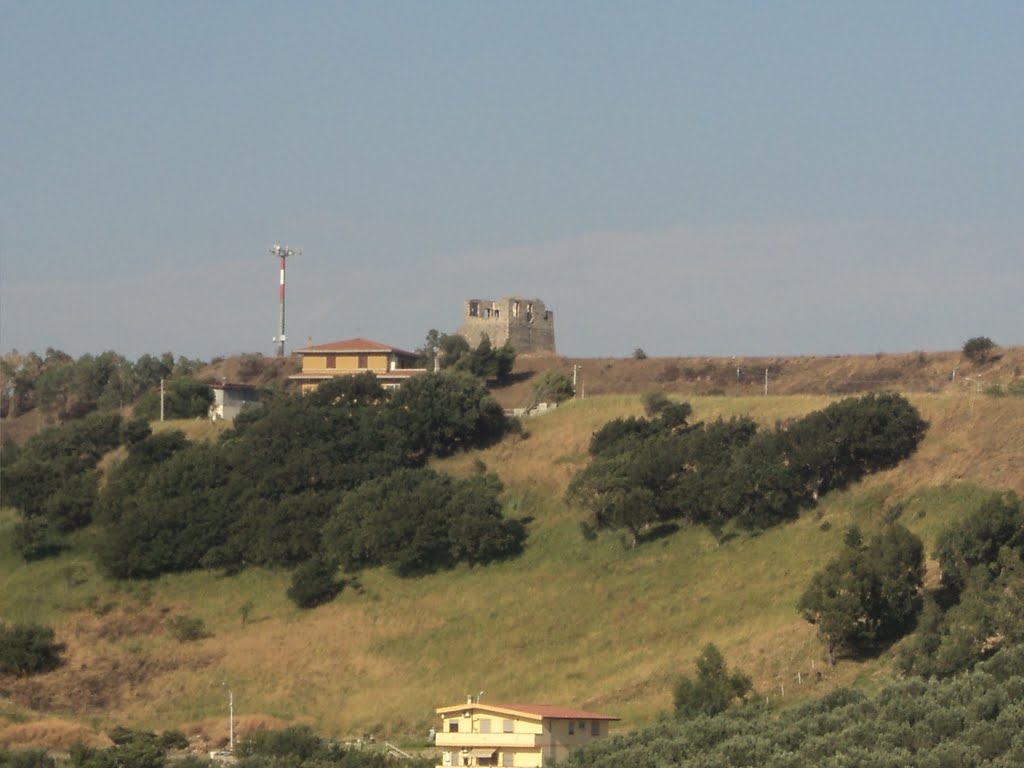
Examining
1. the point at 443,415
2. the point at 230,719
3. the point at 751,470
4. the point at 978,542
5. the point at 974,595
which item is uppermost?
the point at 443,415

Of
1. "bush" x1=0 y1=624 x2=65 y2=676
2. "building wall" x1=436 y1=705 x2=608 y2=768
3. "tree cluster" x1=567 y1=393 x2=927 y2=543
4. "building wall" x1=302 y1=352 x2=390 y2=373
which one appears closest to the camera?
"building wall" x1=436 y1=705 x2=608 y2=768

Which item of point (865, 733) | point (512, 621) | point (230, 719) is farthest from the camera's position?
point (512, 621)

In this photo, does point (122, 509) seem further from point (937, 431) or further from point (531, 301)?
point (531, 301)

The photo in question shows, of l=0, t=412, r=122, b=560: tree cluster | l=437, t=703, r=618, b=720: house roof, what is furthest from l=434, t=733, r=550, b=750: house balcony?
l=0, t=412, r=122, b=560: tree cluster

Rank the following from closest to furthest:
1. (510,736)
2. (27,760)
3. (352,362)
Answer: (510,736) → (27,760) → (352,362)

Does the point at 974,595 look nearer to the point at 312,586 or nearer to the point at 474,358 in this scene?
the point at 312,586

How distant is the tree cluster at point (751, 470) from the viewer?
6875 centimetres

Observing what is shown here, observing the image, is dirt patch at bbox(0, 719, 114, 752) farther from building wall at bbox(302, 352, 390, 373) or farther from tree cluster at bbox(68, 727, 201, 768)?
building wall at bbox(302, 352, 390, 373)

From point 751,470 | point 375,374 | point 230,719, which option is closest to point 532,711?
point 230,719

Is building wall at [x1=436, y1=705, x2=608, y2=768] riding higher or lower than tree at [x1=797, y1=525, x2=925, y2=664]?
lower

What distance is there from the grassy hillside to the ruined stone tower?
3205 cm

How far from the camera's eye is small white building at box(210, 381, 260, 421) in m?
93.1

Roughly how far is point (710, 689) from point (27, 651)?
24114 mm

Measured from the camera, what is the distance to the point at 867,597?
58.4 metres
